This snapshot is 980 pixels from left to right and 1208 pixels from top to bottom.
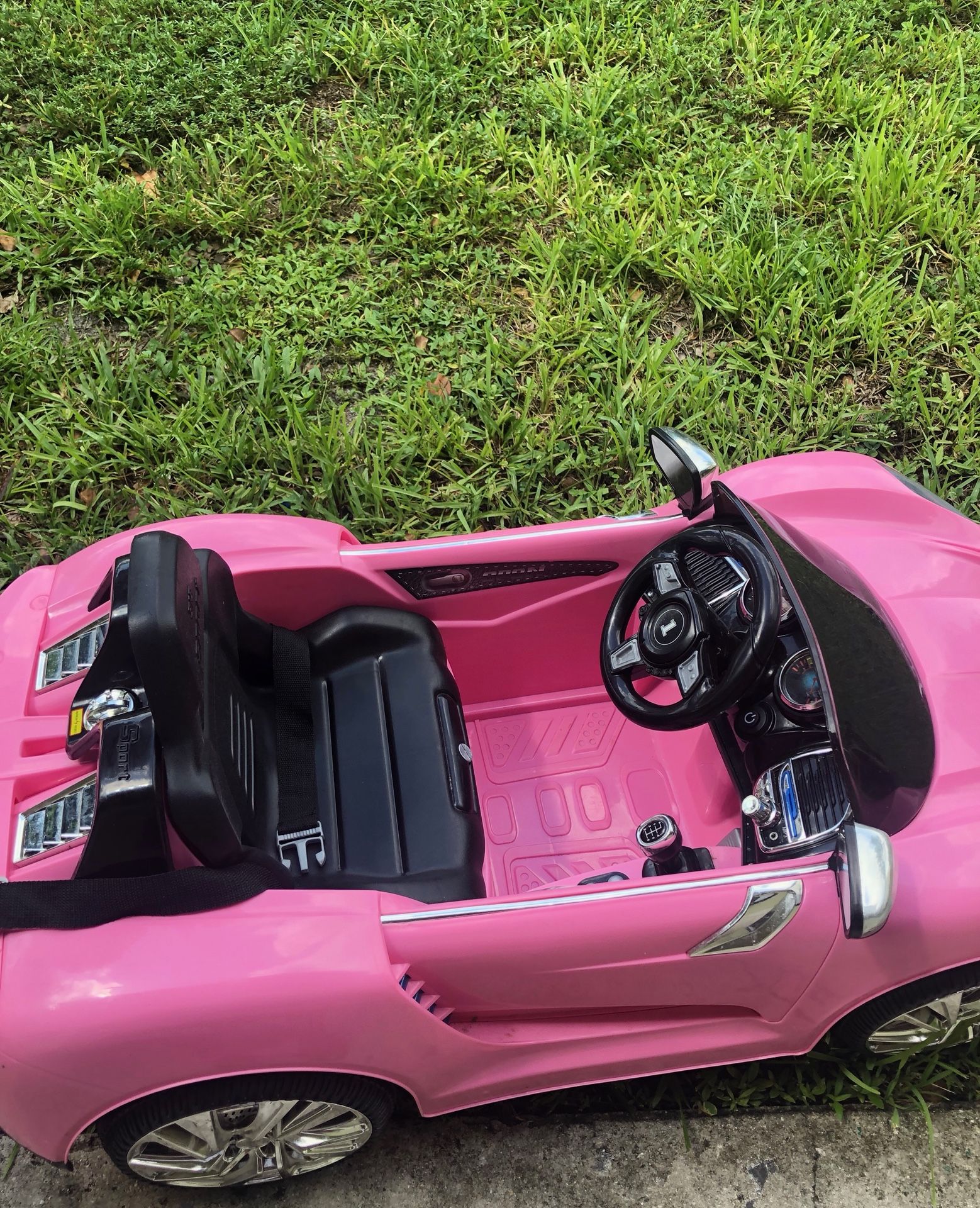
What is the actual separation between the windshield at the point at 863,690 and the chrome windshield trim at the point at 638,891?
0.18 m

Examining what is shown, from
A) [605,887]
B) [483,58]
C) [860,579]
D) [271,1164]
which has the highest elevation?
[483,58]

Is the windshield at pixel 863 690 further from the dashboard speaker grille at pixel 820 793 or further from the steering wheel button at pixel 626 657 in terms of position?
the steering wheel button at pixel 626 657

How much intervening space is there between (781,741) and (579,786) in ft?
2.24

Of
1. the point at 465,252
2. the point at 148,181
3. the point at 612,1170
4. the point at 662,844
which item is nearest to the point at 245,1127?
the point at 612,1170

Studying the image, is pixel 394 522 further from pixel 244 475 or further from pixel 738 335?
pixel 738 335

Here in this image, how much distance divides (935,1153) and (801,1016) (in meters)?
0.67

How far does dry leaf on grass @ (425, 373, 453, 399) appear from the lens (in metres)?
3.73

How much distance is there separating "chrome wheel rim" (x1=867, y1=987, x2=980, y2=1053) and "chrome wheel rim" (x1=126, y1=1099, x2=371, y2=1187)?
4.04 feet

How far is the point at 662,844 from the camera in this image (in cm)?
223

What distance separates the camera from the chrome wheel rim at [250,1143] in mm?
2025

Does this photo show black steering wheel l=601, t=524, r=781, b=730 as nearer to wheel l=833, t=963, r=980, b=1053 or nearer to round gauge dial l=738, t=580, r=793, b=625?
round gauge dial l=738, t=580, r=793, b=625

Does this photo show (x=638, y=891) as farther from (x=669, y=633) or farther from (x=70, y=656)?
(x=70, y=656)

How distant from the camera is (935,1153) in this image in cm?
240

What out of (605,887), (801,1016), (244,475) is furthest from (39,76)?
(801,1016)
